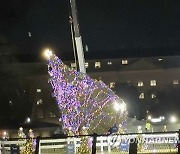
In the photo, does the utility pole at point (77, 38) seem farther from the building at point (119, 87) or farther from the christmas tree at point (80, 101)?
the building at point (119, 87)

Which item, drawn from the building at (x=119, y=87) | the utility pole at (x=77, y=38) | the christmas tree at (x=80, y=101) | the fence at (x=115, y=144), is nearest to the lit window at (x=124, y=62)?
the building at (x=119, y=87)

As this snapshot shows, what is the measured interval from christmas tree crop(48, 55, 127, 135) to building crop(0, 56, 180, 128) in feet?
137

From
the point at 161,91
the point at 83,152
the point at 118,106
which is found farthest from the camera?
the point at 161,91

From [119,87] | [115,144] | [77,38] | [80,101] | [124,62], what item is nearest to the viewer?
[80,101]

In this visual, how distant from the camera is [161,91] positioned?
248 ft

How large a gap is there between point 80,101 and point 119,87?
162ft

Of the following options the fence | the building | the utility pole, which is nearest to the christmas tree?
the fence

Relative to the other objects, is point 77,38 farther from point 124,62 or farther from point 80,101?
point 124,62

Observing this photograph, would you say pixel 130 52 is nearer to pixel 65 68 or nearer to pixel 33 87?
pixel 33 87

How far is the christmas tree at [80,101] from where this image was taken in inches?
809

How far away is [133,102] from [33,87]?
1954cm

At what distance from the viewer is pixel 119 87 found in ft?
229

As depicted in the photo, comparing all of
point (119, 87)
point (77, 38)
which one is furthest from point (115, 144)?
point (119, 87)

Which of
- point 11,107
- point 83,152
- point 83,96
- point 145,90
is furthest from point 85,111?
point 145,90
